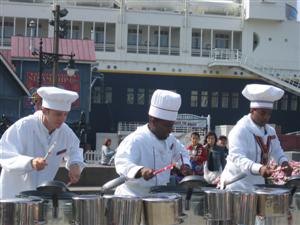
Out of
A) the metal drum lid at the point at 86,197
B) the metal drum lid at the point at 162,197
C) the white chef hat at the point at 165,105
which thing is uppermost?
the white chef hat at the point at 165,105

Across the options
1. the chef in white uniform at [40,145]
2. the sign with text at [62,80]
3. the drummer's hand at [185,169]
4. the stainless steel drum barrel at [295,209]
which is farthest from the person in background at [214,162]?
the sign with text at [62,80]

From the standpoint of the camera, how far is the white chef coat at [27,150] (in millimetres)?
5098

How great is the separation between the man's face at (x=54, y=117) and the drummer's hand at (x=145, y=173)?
0.81 metres

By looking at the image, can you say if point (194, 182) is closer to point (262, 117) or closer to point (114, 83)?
point (262, 117)

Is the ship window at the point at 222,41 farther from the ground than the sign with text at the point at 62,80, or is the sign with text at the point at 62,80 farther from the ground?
the ship window at the point at 222,41

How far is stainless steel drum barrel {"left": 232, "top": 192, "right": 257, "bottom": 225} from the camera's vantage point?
481 cm

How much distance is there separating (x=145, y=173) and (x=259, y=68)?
1861 inches

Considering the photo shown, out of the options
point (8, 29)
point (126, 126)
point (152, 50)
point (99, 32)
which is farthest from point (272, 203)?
point (8, 29)

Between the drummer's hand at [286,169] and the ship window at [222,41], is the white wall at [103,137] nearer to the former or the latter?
the ship window at [222,41]

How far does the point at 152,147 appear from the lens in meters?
5.12

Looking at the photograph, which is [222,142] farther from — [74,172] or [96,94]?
[96,94]

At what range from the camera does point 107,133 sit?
47500mm

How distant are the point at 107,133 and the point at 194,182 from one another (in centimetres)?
4298

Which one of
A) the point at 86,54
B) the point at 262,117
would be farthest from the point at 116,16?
the point at 262,117
